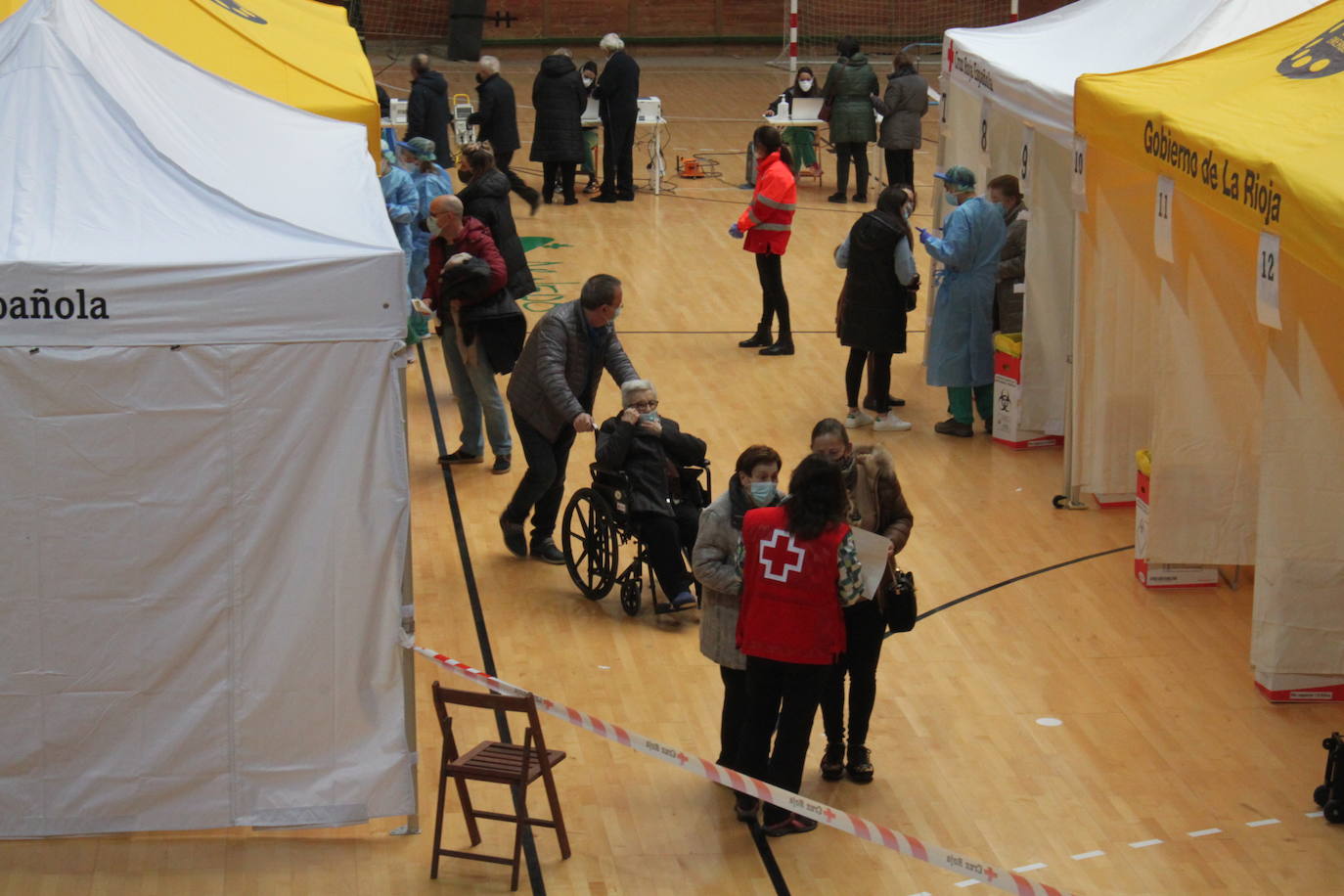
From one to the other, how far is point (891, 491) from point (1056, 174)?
14.0 ft

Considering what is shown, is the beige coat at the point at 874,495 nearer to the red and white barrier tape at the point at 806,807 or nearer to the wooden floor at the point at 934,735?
the wooden floor at the point at 934,735

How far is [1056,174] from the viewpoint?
992 centimetres

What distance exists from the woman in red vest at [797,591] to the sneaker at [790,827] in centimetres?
40

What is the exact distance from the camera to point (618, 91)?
58.7ft

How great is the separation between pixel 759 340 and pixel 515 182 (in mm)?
3667

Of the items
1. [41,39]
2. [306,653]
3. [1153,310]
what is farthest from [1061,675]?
[41,39]

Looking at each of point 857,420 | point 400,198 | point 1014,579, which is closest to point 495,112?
point 400,198

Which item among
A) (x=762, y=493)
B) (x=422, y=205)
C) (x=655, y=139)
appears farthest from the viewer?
(x=655, y=139)

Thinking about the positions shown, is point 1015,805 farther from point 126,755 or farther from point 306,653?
point 126,755

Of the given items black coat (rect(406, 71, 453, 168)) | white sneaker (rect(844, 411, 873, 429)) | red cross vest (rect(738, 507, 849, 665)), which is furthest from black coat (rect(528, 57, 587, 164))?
red cross vest (rect(738, 507, 849, 665))

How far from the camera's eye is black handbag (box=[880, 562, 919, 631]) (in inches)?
241

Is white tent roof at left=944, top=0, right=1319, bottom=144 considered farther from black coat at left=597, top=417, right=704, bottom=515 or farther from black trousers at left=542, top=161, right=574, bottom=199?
black trousers at left=542, top=161, right=574, bottom=199

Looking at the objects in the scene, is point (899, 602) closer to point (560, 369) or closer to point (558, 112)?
point (560, 369)

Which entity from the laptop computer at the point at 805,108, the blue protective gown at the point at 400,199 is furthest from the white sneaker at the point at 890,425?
the laptop computer at the point at 805,108
